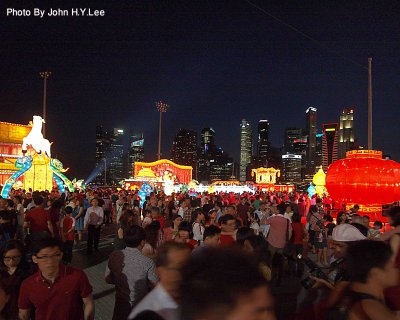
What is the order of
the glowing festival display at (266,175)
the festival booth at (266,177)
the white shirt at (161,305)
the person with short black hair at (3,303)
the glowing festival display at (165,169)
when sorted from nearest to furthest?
the white shirt at (161,305), the person with short black hair at (3,303), the glowing festival display at (165,169), the festival booth at (266,177), the glowing festival display at (266,175)

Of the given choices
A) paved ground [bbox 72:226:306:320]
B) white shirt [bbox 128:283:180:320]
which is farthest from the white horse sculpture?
white shirt [bbox 128:283:180:320]

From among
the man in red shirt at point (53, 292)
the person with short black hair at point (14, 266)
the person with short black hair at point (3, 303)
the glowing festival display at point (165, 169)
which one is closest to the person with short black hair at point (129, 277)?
the man in red shirt at point (53, 292)

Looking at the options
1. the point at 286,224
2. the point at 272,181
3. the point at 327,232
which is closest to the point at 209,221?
the point at 286,224

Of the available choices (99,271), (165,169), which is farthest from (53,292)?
(165,169)

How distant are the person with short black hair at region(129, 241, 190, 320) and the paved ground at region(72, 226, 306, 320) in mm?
1735

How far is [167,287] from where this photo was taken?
8.97 feet

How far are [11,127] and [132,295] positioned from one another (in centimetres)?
4759

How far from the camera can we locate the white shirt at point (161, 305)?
2.41m

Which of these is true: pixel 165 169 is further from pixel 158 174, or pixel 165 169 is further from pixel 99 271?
pixel 99 271

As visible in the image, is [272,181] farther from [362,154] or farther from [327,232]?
[327,232]

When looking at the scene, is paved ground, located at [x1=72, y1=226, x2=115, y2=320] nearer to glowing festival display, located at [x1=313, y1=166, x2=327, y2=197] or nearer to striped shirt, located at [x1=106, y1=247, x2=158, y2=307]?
striped shirt, located at [x1=106, y1=247, x2=158, y2=307]

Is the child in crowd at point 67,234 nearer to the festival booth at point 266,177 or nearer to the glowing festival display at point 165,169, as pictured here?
the glowing festival display at point 165,169

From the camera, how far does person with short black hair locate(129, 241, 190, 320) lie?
2436 mm

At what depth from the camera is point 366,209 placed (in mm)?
19156
